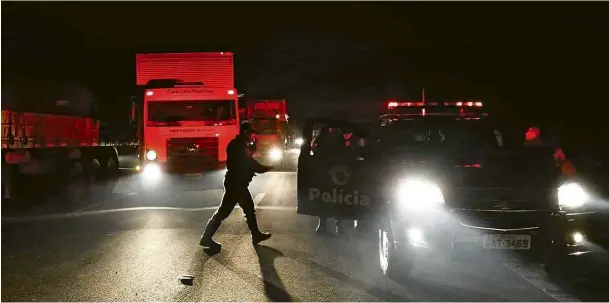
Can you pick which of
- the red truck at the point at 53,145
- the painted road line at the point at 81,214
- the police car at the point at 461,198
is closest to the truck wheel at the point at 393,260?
the police car at the point at 461,198

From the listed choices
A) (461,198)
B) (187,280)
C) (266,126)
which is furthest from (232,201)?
(266,126)

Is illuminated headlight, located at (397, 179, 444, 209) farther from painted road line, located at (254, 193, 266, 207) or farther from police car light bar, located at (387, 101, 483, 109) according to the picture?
painted road line, located at (254, 193, 266, 207)

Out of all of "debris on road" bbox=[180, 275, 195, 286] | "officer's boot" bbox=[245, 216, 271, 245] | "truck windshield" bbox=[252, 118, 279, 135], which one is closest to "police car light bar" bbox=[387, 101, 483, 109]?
"officer's boot" bbox=[245, 216, 271, 245]

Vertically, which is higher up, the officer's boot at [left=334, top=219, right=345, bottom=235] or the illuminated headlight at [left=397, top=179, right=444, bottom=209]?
the illuminated headlight at [left=397, top=179, right=444, bottom=209]

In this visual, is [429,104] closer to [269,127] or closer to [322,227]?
[322,227]

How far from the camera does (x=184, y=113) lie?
1577cm

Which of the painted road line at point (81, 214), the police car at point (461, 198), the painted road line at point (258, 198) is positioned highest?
the police car at point (461, 198)

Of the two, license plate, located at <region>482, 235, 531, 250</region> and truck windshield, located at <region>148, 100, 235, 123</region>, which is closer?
license plate, located at <region>482, 235, 531, 250</region>

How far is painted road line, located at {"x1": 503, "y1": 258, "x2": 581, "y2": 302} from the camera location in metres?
5.99

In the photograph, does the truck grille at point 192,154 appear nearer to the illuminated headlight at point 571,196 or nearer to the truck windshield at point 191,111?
the truck windshield at point 191,111

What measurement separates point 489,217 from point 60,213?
9.23 m

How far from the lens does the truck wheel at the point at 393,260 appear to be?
254 inches

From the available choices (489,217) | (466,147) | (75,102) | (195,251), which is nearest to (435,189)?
(489,217)

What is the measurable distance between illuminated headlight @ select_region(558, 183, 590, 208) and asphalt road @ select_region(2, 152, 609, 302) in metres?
0.69
